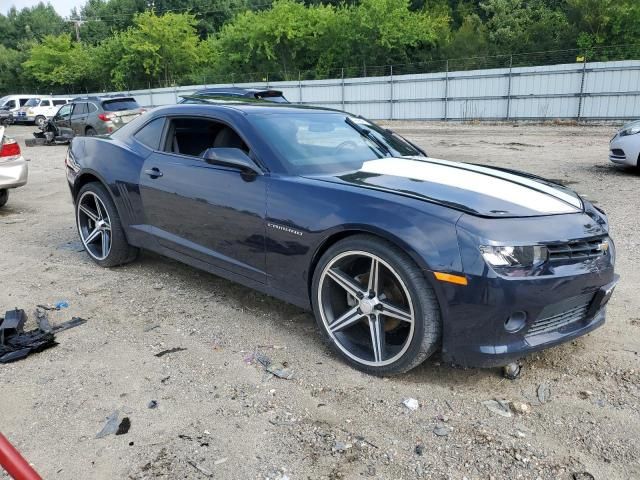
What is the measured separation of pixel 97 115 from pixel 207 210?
13819 millimetres

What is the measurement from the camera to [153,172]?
4371 millimetres

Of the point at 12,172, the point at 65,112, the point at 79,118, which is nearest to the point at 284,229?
the point at 12,172

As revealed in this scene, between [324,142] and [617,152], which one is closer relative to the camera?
[324,142]

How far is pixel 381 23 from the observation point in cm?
3684

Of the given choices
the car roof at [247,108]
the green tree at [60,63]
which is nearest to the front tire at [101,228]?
the car roof at [247,108]

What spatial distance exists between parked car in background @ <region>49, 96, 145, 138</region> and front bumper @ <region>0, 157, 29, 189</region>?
805 cm

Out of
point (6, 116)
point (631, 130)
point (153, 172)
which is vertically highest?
point (153, 172)

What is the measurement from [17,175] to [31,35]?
81282mm

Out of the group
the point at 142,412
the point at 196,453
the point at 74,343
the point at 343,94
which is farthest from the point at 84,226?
the point at 343,94

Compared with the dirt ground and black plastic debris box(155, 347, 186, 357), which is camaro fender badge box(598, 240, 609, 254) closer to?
the dirt ground

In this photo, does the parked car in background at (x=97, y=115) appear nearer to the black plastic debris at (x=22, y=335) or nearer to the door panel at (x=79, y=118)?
the door panel at (x=79, y=118)

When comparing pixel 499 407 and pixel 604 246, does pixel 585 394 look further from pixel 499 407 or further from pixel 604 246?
pixel 604 246

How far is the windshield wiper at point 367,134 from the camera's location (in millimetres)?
4227

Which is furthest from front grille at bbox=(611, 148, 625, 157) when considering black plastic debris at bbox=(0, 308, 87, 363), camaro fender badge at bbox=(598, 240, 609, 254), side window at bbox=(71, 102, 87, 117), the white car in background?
side window at bbox=(71, 102, 87, 117)
